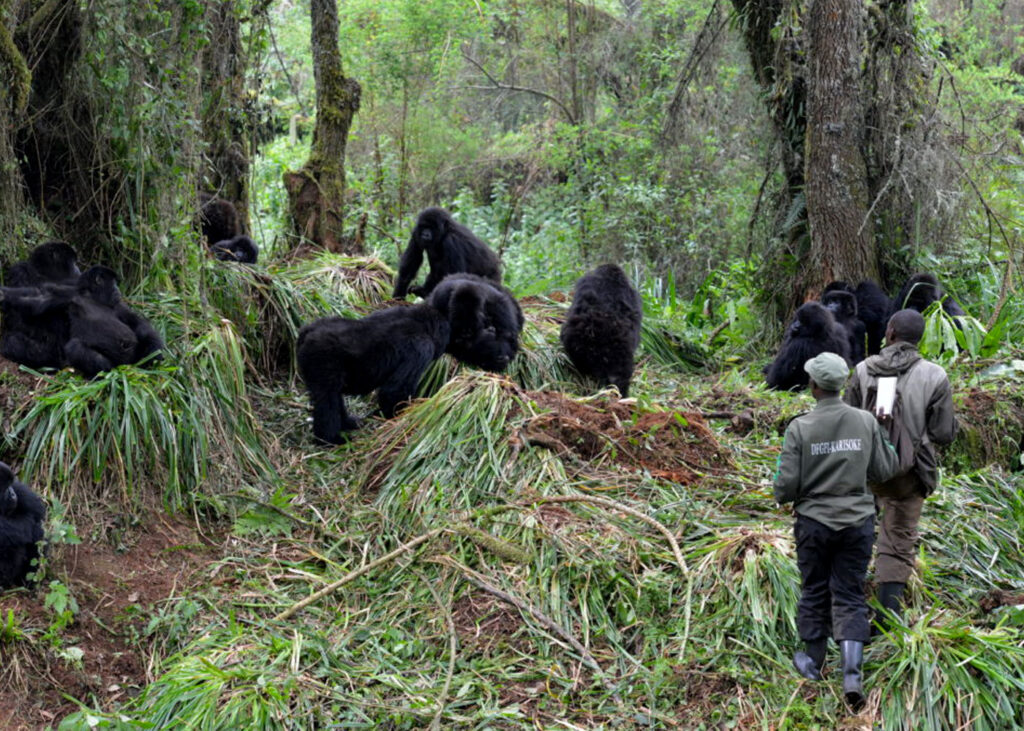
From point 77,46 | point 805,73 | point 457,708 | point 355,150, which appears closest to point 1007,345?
point 805,73

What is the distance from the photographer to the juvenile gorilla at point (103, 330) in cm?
682

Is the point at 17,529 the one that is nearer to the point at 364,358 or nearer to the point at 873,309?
the point at 364,358

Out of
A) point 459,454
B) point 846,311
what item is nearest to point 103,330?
point 459,454

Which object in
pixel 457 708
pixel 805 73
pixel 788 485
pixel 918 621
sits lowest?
pixel 457 708

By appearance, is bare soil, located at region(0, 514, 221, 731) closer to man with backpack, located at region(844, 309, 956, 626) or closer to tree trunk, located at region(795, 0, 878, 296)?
man with backpack, located at region(844, 309, 956, 626)

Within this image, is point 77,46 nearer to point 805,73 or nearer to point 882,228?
point 805,73

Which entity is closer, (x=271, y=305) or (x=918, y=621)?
(x=918, y=621)

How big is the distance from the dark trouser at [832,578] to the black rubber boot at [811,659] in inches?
2.0

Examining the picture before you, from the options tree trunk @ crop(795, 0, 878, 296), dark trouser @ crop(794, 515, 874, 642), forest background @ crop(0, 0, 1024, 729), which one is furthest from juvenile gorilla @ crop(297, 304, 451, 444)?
tree trunk @ crop(795, 0, 878, 296)

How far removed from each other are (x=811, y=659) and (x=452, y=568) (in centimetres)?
206

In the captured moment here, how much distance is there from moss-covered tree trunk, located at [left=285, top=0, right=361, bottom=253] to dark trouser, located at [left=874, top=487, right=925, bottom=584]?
24.4 ft

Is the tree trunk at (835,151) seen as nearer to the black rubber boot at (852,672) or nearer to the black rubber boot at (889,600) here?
the black rubber boot at (889,600)

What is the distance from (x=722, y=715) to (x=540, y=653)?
989mm

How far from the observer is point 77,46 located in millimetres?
7707
